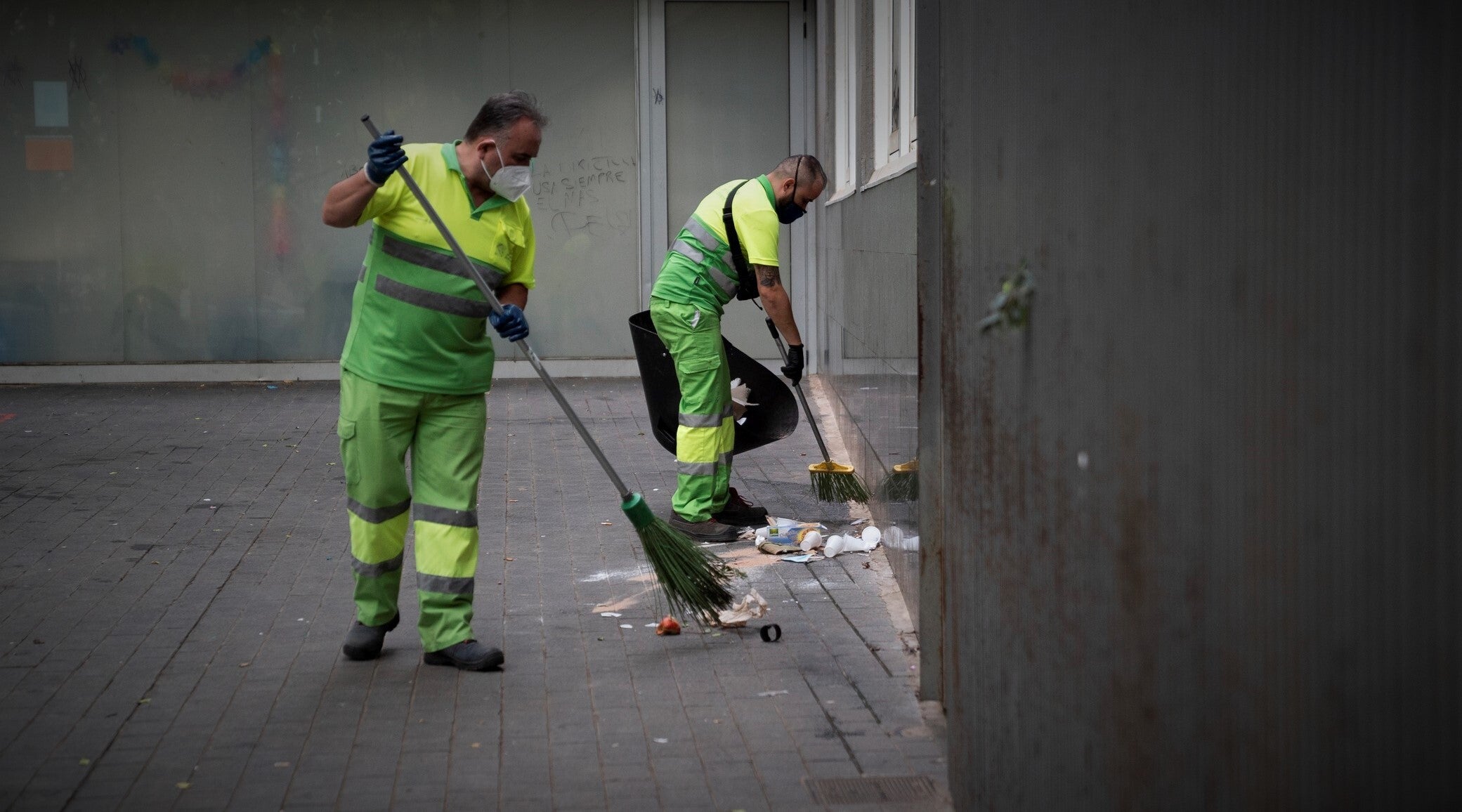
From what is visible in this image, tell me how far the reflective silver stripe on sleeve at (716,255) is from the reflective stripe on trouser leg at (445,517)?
91.1 inches

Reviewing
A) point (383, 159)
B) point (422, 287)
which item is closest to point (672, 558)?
point (422, 287)

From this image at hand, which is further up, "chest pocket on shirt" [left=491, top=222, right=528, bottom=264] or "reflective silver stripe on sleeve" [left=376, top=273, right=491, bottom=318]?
"chest pocket on shirt" [left=491, top=222, right=528, bottom=264]

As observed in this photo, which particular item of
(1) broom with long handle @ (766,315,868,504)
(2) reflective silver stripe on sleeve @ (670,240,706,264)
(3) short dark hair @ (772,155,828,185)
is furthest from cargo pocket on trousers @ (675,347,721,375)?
(3) short dark hair @ (772,155,828,185)

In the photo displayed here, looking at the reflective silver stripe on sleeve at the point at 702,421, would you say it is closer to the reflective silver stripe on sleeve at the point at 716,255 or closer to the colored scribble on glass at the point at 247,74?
the reflective silver stripe on sleeve at the point at 716,255

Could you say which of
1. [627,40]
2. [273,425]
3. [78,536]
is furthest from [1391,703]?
[627,40]

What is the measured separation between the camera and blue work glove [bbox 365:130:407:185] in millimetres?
4176

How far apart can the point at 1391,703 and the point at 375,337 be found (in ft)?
10.1

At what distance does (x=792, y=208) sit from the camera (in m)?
6.84

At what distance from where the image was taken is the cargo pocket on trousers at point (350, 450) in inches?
175

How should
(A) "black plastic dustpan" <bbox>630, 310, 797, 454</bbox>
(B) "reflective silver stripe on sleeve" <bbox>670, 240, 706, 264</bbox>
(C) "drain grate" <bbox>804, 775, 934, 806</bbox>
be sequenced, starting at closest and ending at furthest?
(C) "drain grate" <bbox>804, 775, 934, 806</bbox> → (B) "reflective silver stripe on sleeve" <bbox>670, 240, 706, 264</bbox> → (A) "black plastic dustpan" <bbox>630, 310, 797, 454</bbox>

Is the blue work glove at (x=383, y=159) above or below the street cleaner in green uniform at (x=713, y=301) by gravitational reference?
above

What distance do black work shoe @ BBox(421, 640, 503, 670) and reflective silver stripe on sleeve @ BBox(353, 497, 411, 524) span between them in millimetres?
445

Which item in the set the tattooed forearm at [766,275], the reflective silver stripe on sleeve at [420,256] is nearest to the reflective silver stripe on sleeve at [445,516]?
the reflective silver stripe on sleeve at [420,256]

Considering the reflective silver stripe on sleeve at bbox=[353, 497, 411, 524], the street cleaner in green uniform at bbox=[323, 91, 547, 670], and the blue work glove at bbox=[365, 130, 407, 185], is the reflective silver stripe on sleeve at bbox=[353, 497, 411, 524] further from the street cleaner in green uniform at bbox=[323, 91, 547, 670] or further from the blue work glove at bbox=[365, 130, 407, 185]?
the blue work glove at bbox=[365, 130, 407, 185]
